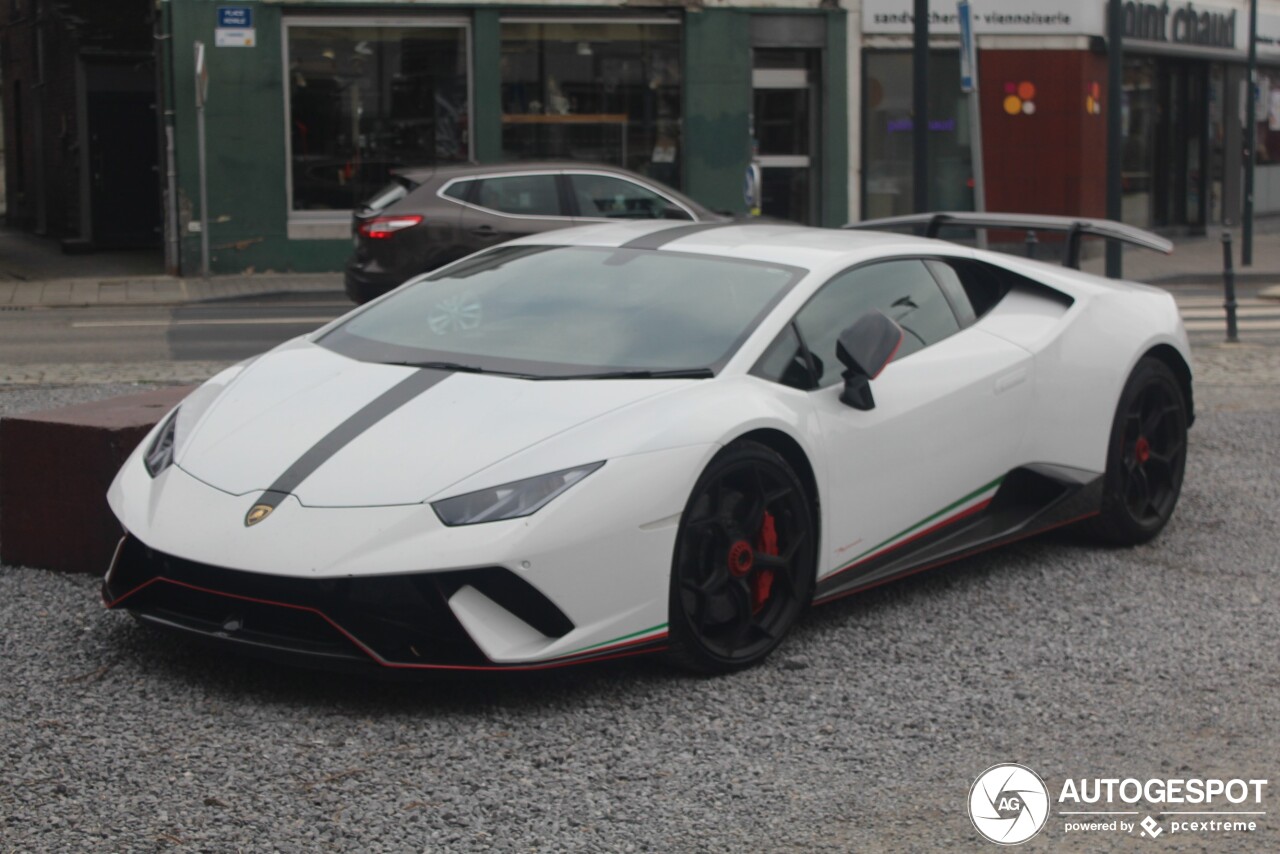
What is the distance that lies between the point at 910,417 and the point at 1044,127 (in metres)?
19.7

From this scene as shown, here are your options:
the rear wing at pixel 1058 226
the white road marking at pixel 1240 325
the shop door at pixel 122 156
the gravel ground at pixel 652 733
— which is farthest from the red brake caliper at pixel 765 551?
the shop door at pixel 122 156

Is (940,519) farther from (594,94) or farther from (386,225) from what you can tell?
(594,94)

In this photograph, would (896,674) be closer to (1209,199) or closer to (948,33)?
(948,33)

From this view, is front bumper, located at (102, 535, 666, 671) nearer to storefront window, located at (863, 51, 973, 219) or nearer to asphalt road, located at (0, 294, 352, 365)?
asphalt road, located at (0, 294, 352, 365)

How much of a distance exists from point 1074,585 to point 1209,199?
25.2 metres

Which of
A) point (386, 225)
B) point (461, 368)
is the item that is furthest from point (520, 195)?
point (461, 368)

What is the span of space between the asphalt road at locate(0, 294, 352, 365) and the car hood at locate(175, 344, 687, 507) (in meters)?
8.13

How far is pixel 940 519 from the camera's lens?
5.46 m

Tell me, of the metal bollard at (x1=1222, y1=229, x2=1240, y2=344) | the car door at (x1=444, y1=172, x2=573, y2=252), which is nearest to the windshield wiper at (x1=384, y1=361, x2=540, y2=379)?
the metal bollard at (x1=1222, y1=229, x2=1240, y2=344)

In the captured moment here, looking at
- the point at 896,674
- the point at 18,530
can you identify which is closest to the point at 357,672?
the point at 896,674

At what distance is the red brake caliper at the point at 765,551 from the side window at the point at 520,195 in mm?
10980

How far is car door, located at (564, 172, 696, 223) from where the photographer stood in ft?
51.0

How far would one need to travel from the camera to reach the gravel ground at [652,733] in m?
3.53

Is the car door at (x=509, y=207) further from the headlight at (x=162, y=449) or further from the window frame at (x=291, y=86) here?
the headlight at (x=162, y=449)
